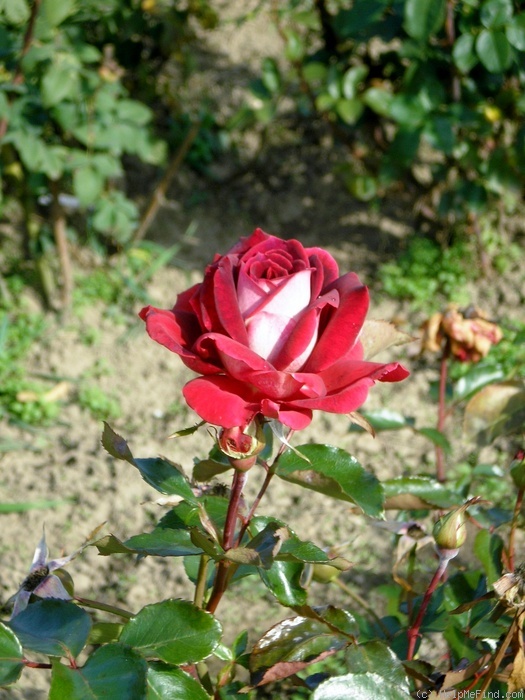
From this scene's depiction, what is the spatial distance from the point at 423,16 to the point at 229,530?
178cm

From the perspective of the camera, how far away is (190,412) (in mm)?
2402

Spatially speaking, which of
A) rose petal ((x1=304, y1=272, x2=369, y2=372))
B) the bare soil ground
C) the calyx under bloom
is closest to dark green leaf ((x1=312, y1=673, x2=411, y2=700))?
rose petal ((x1=304, y1=272, x2=369, y2=372))

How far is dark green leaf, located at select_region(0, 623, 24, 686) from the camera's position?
2.45 feet

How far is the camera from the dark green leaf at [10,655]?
0.75 meters

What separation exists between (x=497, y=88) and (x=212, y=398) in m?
2.15

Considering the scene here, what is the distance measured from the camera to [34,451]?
2.20 meters

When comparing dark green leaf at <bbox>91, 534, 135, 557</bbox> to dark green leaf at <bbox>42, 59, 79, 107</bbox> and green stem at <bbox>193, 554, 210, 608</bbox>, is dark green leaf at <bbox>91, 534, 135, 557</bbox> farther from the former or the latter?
dark green leaf at <bbox>42, 59, 79, 107</bbox>

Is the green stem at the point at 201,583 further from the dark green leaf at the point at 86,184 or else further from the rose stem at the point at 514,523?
the dark green leaf at the point at 86,184

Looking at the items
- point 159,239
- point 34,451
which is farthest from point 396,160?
point 34,451

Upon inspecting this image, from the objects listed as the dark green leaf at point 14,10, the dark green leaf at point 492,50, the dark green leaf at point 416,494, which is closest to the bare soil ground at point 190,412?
the dark green leaf at point 416,494

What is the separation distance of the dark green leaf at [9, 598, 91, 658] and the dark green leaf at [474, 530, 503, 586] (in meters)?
0.54

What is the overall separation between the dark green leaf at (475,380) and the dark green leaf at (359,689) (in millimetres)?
685

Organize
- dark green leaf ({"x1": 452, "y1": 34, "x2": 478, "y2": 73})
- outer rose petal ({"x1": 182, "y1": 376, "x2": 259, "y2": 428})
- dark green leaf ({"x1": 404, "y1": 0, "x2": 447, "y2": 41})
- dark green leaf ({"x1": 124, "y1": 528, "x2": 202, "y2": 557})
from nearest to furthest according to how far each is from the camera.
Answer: outer rose petal ({"x1": 182, "y1": 376, "x2": 259, "y2": 428}) → dark green leaf ({"x1": 124, "y1": 528, "x2": 202, "y2": 557}) → dark green leaf ({"x1": 404, "y1": 0, "x2": 447, "y2": 41}) → dark green leaf ({"x1": 452, "y1": 34, "x2": 478, "y2": 73})

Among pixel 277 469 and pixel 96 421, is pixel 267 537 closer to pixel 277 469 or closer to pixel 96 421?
pixel 277 469
